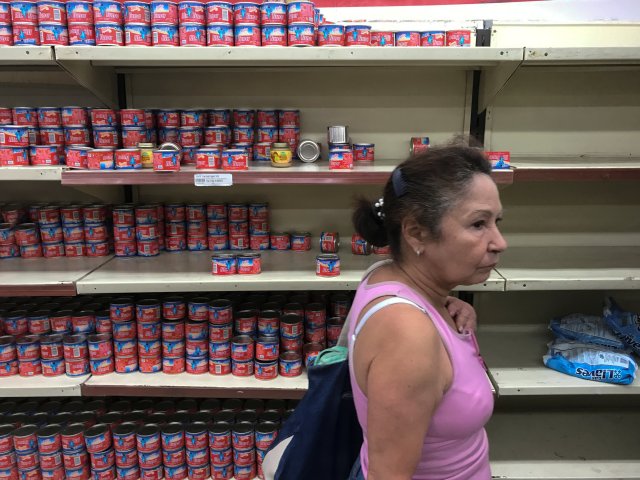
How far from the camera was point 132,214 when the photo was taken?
221 centimetres

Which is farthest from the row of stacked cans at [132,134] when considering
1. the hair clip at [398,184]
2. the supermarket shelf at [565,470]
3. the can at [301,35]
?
the supermarket shelf at [565,470]

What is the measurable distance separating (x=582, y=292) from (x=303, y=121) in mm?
1679

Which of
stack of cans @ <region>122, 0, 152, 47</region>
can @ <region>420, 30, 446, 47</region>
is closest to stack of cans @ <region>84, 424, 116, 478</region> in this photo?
stack of cans @ <region>122, 0, 152, 47</region>

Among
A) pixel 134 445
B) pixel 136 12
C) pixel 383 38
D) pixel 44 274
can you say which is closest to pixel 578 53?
pixel 383 38

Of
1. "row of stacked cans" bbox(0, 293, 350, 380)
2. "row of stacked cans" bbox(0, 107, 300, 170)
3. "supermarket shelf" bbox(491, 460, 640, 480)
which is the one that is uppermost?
"row of stacked cans" bbox(0, 107, 300, 170)

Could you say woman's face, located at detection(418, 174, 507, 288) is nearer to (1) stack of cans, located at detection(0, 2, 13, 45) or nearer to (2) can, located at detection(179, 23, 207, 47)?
(2) can, located at detection(179, 23, 207, 47)

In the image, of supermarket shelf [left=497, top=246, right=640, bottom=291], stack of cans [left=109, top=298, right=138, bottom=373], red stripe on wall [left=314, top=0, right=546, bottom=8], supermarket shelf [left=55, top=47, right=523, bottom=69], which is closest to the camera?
supermarket shelf [left=55, top=47, right=523, bottom=69]

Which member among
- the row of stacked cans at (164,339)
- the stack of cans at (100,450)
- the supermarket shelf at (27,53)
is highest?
the supermarket shelf at (27,53)

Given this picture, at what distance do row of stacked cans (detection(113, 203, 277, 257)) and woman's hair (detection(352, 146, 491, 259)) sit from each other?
A: 1.20m

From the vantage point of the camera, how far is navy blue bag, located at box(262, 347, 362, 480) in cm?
132

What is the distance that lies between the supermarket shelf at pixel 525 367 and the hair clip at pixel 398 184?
1.27 metres

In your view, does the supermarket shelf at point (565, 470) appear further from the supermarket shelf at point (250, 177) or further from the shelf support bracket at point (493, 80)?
the shelf support bracket at point (493, 80)

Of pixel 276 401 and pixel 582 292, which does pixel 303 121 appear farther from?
pixel 582 292

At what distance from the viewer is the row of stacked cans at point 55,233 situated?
224 centimetres
